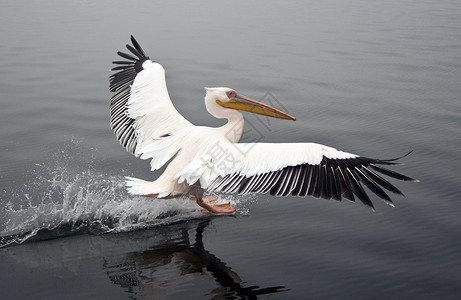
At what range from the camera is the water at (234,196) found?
13.2 feet

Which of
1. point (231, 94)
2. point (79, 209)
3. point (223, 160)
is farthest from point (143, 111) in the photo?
point (223, 160)

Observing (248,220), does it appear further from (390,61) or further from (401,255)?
(390,61)

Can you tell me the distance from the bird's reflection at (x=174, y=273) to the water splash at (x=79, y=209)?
52 cm

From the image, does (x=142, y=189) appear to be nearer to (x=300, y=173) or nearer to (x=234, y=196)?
(x=234, y=196)

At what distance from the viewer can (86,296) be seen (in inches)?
147

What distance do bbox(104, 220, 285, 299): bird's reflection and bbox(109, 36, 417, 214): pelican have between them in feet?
1.66

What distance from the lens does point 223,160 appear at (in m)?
4.55

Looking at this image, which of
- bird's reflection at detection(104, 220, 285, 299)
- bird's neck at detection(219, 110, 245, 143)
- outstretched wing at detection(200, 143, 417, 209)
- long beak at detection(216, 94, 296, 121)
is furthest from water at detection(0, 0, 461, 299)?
long beak at detection(216, 94, 296, 121)

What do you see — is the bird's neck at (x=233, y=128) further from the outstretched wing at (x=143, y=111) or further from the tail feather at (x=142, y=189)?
the tail feather at (x=142, y=189)

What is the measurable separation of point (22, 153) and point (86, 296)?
2816 mm

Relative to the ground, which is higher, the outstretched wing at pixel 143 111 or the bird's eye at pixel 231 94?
the bird's eye at pixel 231 94

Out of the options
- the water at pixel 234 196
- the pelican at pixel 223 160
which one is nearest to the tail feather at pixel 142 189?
the pelican at pixel 223 160

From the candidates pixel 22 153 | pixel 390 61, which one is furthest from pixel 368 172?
pixel 390 61

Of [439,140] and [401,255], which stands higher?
[439,140]
